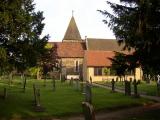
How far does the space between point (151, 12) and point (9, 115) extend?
32.6 ft

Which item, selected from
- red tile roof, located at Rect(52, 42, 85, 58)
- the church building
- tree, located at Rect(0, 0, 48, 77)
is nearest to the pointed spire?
the church building

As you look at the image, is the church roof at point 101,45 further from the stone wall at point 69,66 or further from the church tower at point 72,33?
the church tower at point 72,33

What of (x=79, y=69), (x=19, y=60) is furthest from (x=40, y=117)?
(x=79, y=69)

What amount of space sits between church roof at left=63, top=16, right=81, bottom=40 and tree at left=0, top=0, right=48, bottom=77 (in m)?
82.5

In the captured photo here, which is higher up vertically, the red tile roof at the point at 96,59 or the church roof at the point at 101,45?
the church roof at the point at 101,45

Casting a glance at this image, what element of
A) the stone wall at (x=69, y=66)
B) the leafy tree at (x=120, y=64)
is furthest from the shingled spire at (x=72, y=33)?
the leafy tree at (x=120, y=64)

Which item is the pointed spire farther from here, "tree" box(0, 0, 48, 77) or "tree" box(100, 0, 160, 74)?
"tree" box(100, 0, 160, 74)

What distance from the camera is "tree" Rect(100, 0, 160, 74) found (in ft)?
60.1

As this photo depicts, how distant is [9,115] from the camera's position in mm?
22750

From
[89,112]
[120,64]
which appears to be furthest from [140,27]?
[89,112]

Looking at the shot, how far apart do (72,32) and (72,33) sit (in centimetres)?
28

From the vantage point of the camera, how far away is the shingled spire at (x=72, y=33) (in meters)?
110

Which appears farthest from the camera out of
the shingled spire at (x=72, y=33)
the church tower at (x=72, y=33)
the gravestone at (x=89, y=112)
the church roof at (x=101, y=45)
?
the shingled spire at (x=72, y=33)

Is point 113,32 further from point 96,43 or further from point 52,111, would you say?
point 96,43
